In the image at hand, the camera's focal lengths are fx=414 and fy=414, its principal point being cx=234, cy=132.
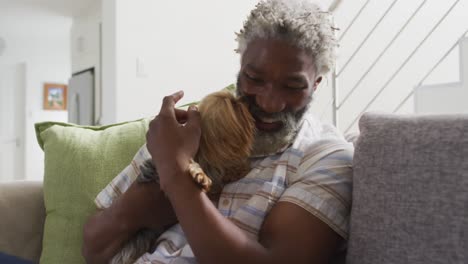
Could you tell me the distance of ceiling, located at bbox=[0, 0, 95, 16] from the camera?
4086 millimetres

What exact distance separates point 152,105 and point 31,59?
4277 millimetres

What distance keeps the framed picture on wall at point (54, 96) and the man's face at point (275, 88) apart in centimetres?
577

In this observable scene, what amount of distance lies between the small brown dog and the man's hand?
0.11ft

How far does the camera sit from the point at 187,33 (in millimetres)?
2498

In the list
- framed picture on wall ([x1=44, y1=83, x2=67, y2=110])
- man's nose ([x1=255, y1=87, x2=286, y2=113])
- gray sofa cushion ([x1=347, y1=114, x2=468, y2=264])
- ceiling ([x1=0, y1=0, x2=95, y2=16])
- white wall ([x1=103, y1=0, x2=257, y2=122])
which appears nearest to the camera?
gray sofa cushion ([x1=347, y1=114, x2=468, y2=264])

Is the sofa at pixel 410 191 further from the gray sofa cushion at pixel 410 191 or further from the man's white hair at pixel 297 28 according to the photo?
the man's white hair at pixel 297 28

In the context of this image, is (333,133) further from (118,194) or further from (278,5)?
(118,194)

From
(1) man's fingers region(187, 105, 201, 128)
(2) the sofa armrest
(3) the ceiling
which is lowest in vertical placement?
(2) the sofa armrest

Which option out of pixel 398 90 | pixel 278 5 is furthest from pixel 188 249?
pixel 398 90

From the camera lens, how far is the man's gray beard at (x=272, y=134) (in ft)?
2.84

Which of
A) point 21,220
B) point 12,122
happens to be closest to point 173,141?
point 21,220

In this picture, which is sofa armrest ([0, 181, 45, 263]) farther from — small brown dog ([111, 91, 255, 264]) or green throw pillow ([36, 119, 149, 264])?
small brown dog ([111, 91, 255, 264])

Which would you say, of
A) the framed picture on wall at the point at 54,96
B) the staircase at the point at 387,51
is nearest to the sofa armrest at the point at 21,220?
the staircase at the point at 387,51

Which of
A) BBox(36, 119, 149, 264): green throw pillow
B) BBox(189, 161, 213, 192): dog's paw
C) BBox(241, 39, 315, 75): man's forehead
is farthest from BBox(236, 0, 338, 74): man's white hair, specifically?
BBox(36, 119, 149, 264): green throw pillow
